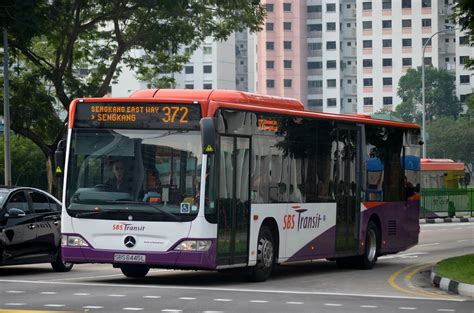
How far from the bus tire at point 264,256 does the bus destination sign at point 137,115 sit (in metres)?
2.46

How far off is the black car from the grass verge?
22.3ft

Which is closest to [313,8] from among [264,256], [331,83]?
[331,83]

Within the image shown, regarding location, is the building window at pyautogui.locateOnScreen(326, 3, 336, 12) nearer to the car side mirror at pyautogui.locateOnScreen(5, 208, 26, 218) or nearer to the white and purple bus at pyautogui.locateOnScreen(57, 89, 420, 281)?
the white and purple bus at pyautogui.locateOnScreen(57, 89, 420, 281)

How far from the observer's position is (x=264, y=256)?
2080 centimetres

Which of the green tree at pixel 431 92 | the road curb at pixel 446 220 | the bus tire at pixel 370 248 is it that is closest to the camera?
the bus tire at pixel 370 248

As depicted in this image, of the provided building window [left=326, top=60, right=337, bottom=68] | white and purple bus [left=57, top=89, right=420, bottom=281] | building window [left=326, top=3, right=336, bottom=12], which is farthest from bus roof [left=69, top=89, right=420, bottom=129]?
building window [left=326, top=3, right=336, bottom=12]

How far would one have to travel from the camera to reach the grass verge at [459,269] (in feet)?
66.8

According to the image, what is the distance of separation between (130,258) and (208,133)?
2262 millimetres

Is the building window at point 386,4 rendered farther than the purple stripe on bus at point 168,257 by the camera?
Yes

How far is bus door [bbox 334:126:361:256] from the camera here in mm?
23844

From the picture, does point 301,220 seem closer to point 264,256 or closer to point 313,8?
point 264,256

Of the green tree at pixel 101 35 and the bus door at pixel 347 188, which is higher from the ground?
the green tree at pixel 101 35

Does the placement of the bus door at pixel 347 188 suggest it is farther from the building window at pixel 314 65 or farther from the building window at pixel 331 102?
the building window at pixel 314 65

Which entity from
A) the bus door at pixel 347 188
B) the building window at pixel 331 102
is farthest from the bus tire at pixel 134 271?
the building window at pixel 331 102
